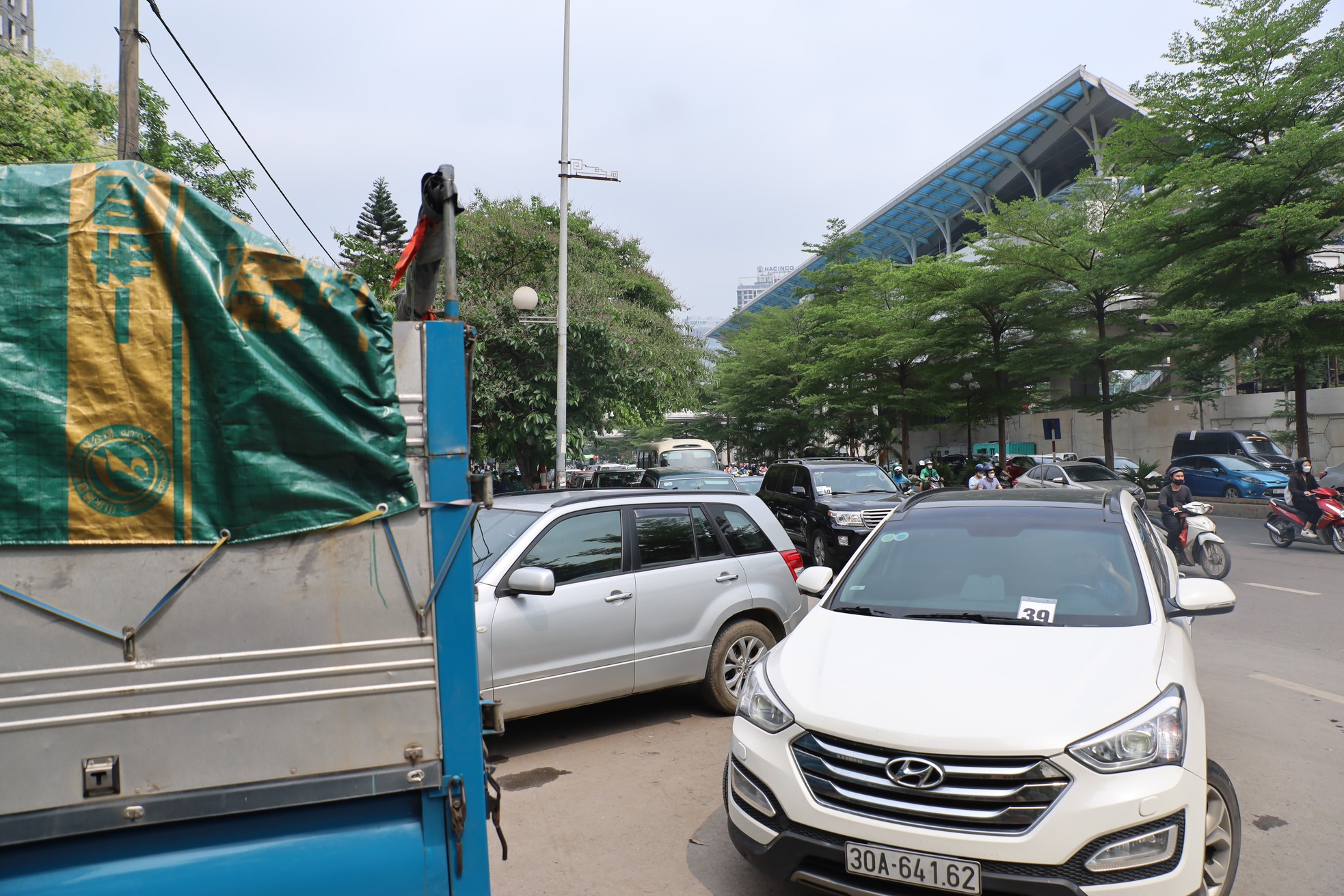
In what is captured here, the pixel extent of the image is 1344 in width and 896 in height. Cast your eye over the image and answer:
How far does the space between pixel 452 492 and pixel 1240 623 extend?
31.5ft

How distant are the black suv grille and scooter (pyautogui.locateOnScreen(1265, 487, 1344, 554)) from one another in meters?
14.7

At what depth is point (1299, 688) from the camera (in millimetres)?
6676

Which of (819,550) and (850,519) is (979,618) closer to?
(850,519)

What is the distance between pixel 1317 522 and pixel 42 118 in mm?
22143

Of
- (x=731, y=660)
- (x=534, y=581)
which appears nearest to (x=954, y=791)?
(x=534, y=581)

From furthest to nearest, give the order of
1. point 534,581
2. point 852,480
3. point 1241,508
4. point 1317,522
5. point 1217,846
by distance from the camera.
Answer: point 1241,508 → point 852,480 → point 1317,522 → point 534,581 → point 1217,846

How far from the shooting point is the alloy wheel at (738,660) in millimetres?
6203

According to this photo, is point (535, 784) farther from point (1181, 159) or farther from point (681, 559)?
point (1181, 159)

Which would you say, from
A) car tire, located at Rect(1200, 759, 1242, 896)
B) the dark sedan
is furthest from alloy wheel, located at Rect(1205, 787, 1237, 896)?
the dark sedan

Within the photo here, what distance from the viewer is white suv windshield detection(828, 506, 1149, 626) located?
12.9 ft

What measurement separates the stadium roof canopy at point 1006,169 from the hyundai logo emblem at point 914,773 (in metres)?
36.7

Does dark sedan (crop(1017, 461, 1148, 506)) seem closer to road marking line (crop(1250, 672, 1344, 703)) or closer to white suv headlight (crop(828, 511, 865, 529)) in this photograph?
white suv headlight (crop(828, 511, 865, 529))

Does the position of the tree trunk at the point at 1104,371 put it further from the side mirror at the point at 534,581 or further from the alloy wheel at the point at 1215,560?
the side mirror at the point at 534,581

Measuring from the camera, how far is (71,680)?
207 centimetres
